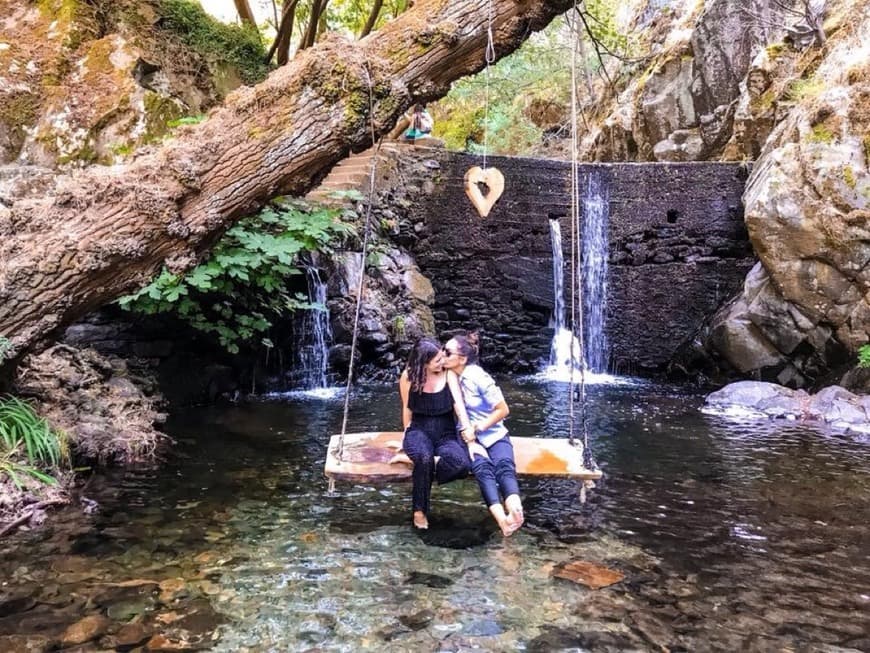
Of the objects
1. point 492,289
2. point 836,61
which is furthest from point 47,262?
point 836,61

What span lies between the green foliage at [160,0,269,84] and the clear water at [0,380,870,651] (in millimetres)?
7039

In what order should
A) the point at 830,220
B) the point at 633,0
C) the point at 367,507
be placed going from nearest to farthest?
the point at 367,507, the point at 830,220, the point at 633,0

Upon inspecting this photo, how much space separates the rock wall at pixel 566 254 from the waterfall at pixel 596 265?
11 centimetres

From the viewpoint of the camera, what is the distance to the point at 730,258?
422 inches

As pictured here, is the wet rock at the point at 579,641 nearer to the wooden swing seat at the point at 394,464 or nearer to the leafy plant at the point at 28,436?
the wooden swing seat at the point at 394,464

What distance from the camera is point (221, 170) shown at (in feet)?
14.1

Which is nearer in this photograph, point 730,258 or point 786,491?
point 786,491

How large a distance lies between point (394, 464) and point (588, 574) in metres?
1.22

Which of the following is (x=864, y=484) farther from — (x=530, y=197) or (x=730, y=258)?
(x=530, y=197)

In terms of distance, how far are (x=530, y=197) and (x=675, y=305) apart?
9.52 ft

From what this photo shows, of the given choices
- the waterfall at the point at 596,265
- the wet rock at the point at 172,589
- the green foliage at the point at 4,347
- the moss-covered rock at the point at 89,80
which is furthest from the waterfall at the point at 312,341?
the wet rock at the point at 172,589

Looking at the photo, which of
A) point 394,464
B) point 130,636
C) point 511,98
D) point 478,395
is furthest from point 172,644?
point 511,98

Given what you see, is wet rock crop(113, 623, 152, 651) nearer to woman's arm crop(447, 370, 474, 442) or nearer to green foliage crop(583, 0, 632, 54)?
woman's arm crop(447, 370, 474, 442)

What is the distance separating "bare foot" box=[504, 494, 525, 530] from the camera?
3.66 m
